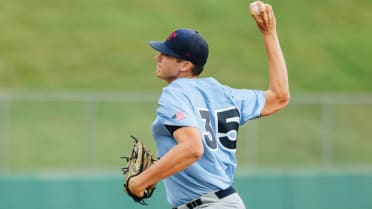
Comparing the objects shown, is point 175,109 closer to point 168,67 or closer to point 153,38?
point 168,67

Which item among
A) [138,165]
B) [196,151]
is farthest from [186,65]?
[196,151]

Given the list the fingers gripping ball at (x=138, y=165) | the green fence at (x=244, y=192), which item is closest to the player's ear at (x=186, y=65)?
the fingers gripping ball at (x=138, y=165)

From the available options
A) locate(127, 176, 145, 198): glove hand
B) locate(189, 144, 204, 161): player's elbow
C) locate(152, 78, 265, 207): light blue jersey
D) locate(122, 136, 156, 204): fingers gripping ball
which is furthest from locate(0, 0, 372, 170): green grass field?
locate(189, 144, 204, 161): player's elbow

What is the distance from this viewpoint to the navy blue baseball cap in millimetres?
6578

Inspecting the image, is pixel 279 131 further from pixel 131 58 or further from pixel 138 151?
pixel 138 151

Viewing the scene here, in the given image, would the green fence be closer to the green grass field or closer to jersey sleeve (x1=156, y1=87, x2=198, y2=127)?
the green grass field

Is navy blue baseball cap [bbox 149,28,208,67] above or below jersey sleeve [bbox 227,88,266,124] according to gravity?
above

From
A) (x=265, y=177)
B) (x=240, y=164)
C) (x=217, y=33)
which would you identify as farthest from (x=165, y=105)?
(x=217, y=33)

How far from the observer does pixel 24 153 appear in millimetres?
19656

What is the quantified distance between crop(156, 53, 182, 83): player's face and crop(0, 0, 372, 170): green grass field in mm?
11272

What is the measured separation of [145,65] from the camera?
25453mm

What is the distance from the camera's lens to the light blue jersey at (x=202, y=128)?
625 cm

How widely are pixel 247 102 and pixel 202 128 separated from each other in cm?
59

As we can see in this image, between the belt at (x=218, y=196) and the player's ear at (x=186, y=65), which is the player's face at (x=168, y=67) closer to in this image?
the player's ear at (x=186, y=65)
